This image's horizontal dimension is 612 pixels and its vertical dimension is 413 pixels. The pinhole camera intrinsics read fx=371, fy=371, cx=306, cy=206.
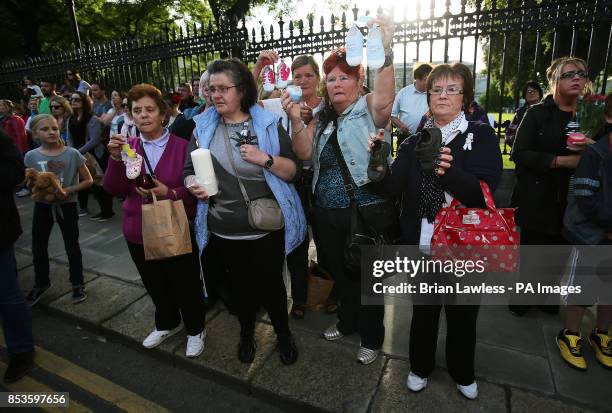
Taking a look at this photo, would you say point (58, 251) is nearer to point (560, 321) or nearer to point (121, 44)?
point (121, 44)

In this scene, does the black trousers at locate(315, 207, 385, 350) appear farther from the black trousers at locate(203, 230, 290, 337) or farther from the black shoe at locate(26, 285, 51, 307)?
the black shoe at locate(26, 285, 51, 307)

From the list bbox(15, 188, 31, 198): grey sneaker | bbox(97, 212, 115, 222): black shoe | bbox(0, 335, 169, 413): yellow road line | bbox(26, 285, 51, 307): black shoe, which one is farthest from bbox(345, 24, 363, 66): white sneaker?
bbox(15, 188, 31, 198): grey sneaker

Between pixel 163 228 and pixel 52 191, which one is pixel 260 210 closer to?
pixel 163 228

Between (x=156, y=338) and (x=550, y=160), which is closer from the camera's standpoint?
(x=550, y=160)

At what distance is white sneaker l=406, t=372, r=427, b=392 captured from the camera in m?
2.40

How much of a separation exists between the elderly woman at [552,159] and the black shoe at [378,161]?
1.52 metres

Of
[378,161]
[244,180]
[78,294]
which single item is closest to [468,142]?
[378,161]

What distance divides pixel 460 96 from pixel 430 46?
12.3ft

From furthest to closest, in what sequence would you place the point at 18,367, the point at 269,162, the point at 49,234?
the point at 49,234
the point at 18,367
the point at 269,162

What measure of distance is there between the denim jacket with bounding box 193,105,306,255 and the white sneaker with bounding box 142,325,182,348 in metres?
1.05

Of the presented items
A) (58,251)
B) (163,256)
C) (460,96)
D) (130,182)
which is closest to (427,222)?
(460,96)

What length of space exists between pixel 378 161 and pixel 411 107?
250 cm

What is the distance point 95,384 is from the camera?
2.85m

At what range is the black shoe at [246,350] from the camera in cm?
282
